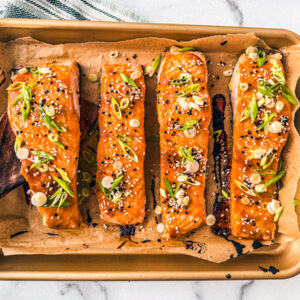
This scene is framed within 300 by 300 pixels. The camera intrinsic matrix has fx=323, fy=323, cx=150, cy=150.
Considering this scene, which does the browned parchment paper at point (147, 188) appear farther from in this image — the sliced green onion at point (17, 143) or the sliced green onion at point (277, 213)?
the sliced green onion at point (17, 143)

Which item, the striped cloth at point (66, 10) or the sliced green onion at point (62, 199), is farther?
the striped cloth at point (66, 10)

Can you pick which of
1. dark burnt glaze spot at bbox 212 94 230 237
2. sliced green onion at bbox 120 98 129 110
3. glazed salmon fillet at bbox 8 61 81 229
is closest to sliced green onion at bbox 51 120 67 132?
glazed salmon fillet at bbox 8 61 81 229

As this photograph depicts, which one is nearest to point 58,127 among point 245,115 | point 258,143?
point 245,115

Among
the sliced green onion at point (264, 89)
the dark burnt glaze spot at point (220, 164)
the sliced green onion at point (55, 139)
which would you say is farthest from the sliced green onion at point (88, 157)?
the sliced green onion at point (264, 89)

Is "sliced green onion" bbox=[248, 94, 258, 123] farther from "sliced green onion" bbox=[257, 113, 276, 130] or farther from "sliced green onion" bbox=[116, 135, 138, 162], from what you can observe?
"sliced green onion" bbox=[116, 135, 138, 162]

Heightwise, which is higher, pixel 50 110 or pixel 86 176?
pixel 50 110

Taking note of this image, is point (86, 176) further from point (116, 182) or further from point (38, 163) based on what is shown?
point (38, 163)

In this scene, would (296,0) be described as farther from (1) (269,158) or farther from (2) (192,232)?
(2) (192,232)
